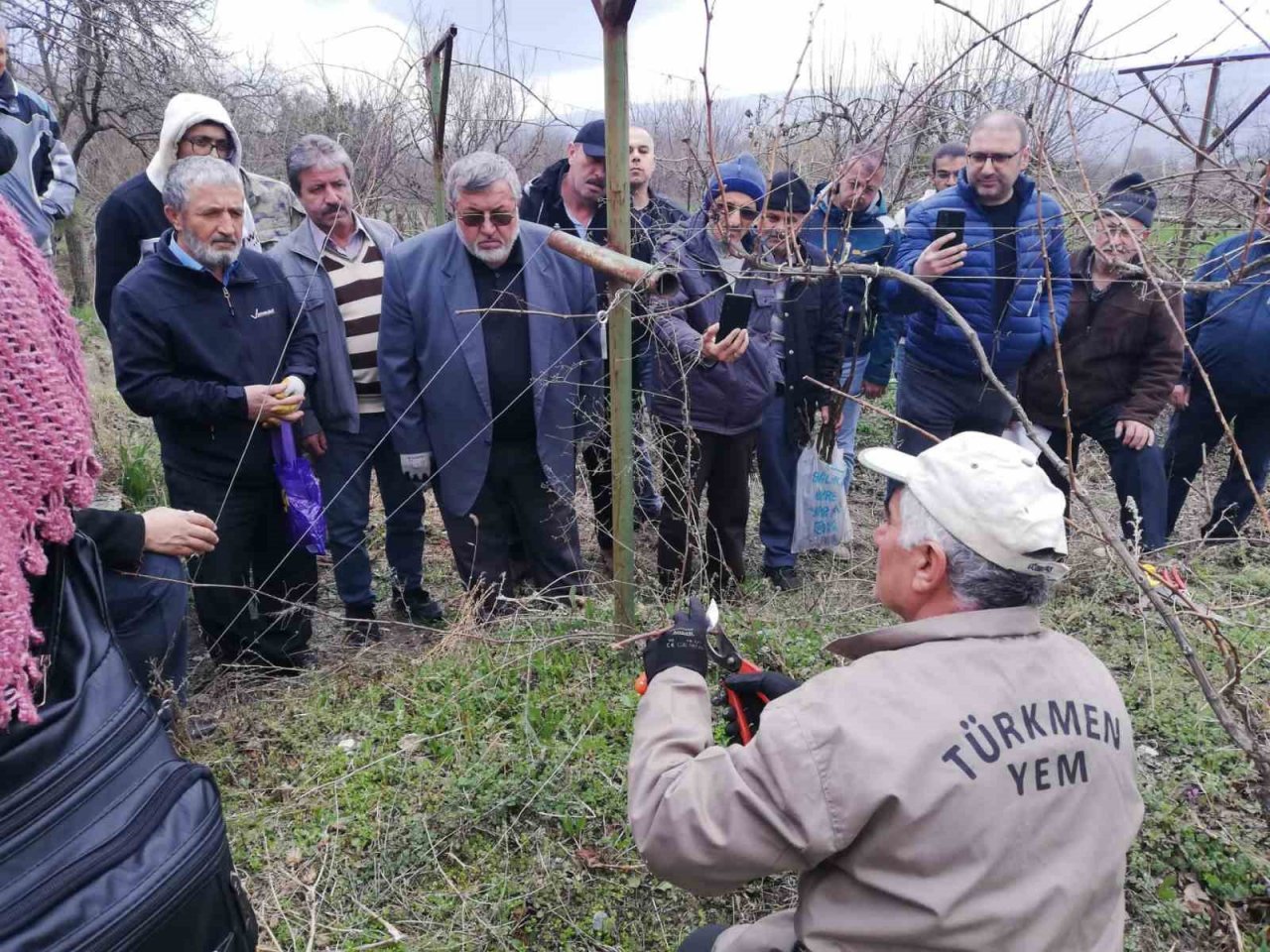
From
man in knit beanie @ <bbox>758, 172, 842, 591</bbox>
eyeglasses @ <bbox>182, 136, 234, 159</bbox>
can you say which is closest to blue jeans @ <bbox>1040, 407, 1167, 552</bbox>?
man in knit beanie @ <bbox>758, 172, 842, 591</bbox>

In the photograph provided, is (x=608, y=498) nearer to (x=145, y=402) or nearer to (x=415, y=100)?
(x=145, y=402)

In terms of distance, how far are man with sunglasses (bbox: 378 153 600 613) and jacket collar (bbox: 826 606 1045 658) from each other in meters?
1.98

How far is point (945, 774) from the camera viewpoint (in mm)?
1163

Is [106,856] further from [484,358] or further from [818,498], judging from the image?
[818,498]

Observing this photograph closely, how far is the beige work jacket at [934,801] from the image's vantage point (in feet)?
3.81

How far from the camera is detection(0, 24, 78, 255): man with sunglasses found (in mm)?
4211

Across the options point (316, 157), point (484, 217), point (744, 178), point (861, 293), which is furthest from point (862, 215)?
point (316, 157)

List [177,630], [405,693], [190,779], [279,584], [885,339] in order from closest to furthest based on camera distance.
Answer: [190,779]
[177,630]
[405,693]
[279,584]
[885,339]

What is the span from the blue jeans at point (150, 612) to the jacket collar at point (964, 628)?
1.60 meters

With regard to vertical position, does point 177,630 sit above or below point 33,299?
below

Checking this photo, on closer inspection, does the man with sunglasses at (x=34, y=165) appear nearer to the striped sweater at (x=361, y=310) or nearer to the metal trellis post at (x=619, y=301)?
the striped sweater at (x=361, y=310)

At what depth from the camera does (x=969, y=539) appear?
4.42 feet

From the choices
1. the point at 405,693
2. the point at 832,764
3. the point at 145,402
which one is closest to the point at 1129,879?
the point at 832,764

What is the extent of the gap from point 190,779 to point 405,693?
5.10 feet
